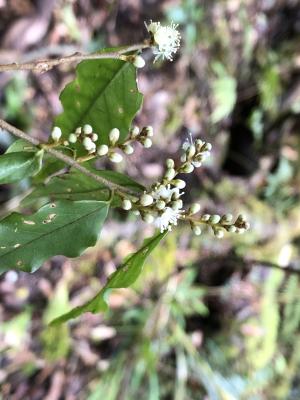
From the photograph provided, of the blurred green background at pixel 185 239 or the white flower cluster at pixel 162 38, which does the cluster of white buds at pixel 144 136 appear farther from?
the blurred green background at pixel 185 239

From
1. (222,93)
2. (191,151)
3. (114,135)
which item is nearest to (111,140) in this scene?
(114,135)

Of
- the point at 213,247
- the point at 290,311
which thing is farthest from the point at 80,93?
the point at 290,311

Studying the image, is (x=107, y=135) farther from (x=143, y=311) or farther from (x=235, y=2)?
(x=235, y=2)

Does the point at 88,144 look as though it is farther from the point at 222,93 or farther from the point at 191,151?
the point at 222,93

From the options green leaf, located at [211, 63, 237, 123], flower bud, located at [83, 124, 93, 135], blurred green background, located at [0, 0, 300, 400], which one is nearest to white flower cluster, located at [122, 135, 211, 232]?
flower bud, located at [83, 124, 93, 135]

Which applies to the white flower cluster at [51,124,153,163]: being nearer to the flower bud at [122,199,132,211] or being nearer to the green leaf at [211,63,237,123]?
the flower bud at [122,199,132,211]

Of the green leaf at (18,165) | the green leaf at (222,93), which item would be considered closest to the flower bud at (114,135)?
the green leaf at (18,165)
